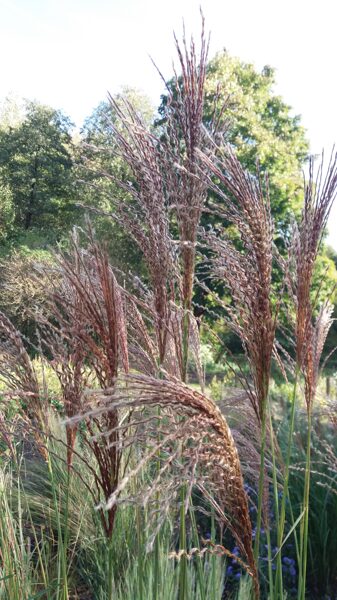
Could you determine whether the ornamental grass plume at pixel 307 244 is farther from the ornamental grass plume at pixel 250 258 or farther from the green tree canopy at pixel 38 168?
the green tree canopy at pixel 38 168

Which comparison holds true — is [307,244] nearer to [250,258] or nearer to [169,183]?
[250,258]

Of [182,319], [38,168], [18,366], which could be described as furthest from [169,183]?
[38,168]

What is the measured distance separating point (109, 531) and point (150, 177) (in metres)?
0.97

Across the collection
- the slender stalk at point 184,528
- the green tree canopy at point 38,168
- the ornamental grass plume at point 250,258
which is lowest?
the slender stalk at point 184,528

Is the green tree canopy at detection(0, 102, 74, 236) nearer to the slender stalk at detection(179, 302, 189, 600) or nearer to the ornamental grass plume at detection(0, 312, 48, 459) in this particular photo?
the ornamental grass plume at detection(0, 312, 48, 459)

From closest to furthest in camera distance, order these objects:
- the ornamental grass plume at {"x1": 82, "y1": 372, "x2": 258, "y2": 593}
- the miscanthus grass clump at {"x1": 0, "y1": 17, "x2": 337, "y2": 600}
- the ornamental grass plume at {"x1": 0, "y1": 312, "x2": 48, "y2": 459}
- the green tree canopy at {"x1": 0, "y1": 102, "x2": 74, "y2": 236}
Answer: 1. the ornamental grass plume at {"x1": 82, "y1": 372, "x2": 258, "y2": 593}
2. the miscanthus grass clump at {"x1": 0, "y1": 17, "x2": 337, "y2": 600}
3. the ornamental grass plume at {"x1": 0, "y1": 312, "x2": 48, "y2": 459}
4. the green tree canopy at {"x1": 0, "y1": 102, "x2": 74, "y2": 236}

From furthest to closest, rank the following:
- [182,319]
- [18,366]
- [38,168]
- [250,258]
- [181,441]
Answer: [38,168] → [18,366] → [182,319] → [250,258] → [181,441]

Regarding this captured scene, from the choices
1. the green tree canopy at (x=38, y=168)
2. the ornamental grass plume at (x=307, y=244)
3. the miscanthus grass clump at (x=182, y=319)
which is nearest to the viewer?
the miscanthus grass clump at (x=182, y=319)

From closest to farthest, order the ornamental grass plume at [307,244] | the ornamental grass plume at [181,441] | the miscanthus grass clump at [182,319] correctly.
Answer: the ornamental grass plume at [181,441] → the miscanthus grass clump at [182,319] → the ornamental grass plume at [307,244]

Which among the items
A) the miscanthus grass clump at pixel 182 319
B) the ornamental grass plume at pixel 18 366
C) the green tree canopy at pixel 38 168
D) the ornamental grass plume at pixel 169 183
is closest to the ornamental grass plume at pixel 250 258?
the miscanthus grass clump at pixel 182 319

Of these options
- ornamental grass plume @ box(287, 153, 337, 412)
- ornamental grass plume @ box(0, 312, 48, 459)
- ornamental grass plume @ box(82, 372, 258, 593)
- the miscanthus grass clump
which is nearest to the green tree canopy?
ornamental grass plume @ box(0, 312, 48, 459)

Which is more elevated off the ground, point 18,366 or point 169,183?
point 169,183

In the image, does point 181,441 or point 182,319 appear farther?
point 182,319

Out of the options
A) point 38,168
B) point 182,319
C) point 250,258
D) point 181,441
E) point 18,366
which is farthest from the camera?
point 38,168
